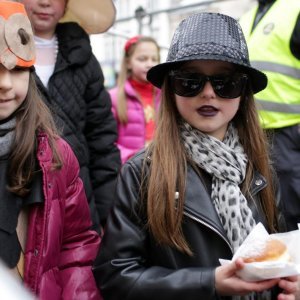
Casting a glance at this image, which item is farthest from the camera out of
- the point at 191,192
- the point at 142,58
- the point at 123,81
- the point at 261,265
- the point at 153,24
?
the point at 153,24

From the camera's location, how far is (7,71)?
175 cm

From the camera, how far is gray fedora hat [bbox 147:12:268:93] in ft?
5.57

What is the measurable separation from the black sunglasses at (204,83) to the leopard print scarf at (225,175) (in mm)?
137

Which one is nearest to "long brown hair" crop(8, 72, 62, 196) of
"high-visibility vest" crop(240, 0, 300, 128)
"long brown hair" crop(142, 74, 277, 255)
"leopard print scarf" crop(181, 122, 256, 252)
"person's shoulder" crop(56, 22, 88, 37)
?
"long brown hair" crop(142, 74, 277, 255)

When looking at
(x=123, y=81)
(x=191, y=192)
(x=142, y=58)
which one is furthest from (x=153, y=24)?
(x=191, y=192)

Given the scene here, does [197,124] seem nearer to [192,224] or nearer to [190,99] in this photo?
[190,99]

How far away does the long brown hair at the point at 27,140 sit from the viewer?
1.74 m

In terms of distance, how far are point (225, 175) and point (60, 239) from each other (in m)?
0.65

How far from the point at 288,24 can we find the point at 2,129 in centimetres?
163

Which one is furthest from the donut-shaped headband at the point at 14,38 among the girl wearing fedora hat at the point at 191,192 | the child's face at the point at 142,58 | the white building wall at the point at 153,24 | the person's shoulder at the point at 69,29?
the white building wall at the point at 153,24

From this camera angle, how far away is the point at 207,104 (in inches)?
68.8

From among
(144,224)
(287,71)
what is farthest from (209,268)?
(287,71)

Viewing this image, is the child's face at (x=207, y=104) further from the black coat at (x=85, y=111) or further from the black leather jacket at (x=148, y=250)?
the black coat at (x=85, y=111)

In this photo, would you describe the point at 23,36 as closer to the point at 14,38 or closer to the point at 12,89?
the point at 14,38
